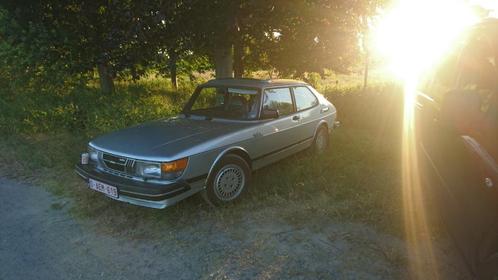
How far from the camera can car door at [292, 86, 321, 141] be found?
572 cm

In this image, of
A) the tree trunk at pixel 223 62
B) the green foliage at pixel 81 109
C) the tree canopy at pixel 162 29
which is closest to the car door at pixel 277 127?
the tree canopy at pixel 162 29

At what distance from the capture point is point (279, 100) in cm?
Result: 534

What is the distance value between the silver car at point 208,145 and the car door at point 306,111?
0.05 feet

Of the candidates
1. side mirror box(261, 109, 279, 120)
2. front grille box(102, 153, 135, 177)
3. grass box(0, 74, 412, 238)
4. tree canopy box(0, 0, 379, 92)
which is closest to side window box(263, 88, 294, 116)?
side mirror box(261, 109, 279, 120)

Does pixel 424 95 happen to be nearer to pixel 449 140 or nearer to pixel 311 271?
pixel 449 140

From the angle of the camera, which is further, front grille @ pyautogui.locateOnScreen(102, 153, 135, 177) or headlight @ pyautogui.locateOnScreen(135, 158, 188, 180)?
front grille @ pyautogui.locateOnScreen(102, 153, 135, 177)

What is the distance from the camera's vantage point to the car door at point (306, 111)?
18.8ft

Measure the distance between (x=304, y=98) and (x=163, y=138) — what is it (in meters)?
2.67

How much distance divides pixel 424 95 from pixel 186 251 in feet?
10.2

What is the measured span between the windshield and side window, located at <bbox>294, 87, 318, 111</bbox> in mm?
986

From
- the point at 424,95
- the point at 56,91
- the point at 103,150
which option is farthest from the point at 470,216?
the point at 56,91

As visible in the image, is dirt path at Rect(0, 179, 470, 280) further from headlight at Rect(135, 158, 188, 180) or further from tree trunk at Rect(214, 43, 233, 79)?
tree trunk at Rect(214, 43, 233, 79)

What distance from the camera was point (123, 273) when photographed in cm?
321

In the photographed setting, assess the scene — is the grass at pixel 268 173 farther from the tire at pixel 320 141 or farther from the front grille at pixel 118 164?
the front grille at pixel 118 164
